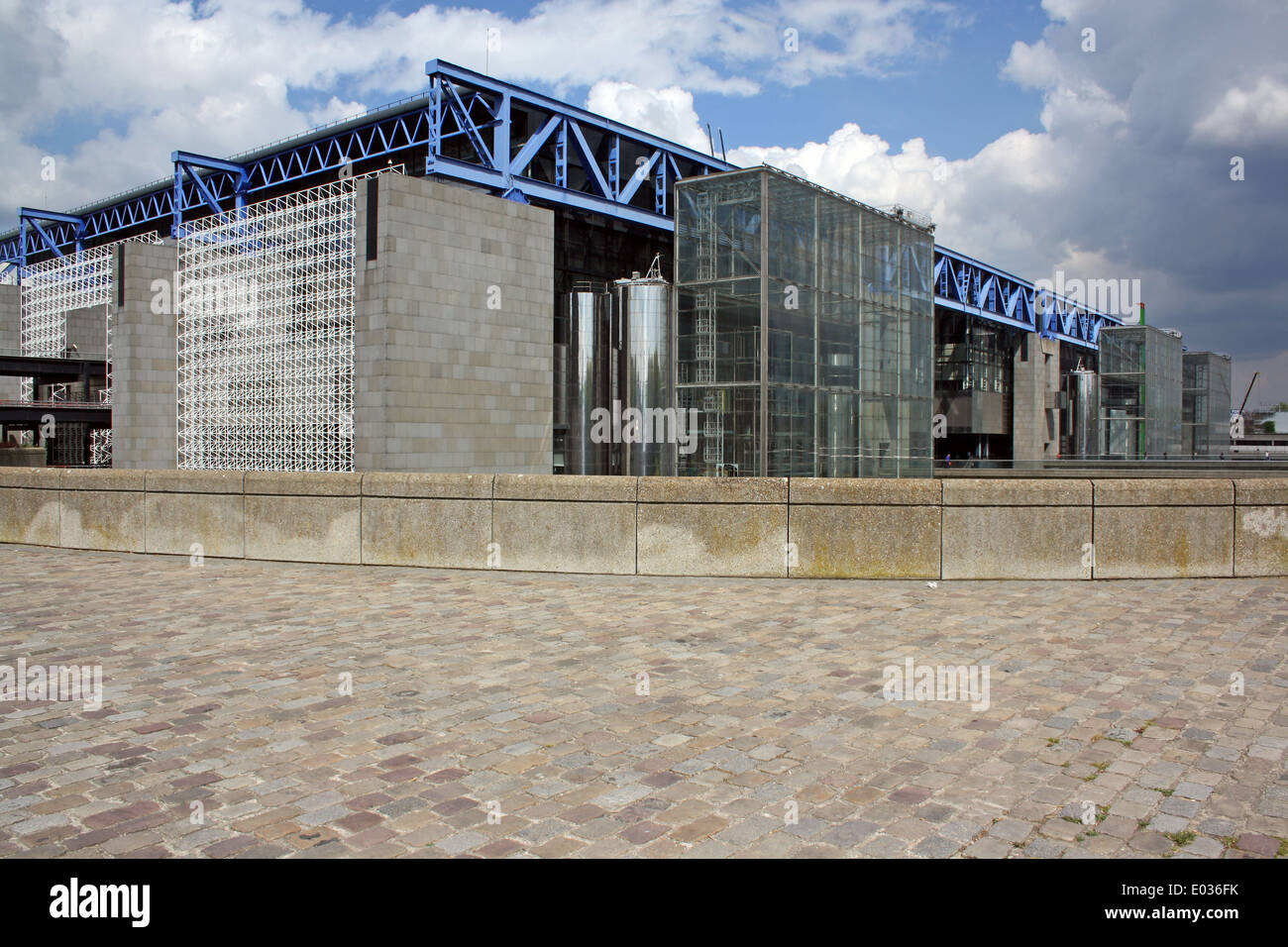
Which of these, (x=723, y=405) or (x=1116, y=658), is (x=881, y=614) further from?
(x=723, y=405)

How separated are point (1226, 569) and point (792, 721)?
7.82 meters

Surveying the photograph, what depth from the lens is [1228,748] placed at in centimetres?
513

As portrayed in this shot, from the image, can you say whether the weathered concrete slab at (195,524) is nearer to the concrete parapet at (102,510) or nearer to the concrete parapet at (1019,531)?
the concrete parapet at (102,510)

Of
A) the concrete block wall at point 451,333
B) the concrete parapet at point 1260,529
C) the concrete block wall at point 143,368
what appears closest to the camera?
the concrete parapet at point 1260,529

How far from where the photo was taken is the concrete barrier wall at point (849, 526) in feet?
34.0

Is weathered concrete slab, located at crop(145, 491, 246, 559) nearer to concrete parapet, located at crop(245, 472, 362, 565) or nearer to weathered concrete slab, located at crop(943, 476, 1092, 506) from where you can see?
concrete parapet, located at crop(245, 472, 362, 565)

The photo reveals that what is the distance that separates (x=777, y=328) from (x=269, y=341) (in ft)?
61.5

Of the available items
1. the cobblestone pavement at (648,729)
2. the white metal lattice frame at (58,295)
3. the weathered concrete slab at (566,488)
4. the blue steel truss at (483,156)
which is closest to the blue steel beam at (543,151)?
the blue steel truss at (483,156)

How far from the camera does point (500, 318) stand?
1198 inches

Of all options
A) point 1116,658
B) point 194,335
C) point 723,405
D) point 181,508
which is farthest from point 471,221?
point 1116,658

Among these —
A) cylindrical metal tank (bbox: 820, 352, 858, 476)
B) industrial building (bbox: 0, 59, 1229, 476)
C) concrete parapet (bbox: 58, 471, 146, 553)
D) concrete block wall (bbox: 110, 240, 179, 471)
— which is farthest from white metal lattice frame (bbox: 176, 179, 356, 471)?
cylindrical metal tank (bbox: 820, 352, 858, 476)

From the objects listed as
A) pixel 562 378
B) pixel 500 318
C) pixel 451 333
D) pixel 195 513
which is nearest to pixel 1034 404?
pixel 562 378

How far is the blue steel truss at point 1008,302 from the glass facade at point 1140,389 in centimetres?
1323

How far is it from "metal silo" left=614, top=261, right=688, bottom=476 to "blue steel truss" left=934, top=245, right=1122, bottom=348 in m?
38.3
